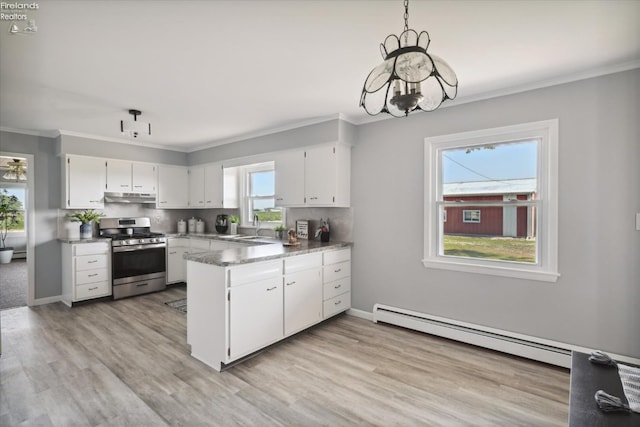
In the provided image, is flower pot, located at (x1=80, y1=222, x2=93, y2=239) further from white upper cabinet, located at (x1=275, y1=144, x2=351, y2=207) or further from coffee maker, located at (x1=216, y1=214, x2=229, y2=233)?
white upper cabinet, located at (x1=275, y1=144, x2=351, y2=207)

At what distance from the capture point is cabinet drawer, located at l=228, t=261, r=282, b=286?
2.61m

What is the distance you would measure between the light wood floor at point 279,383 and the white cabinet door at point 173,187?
253cm

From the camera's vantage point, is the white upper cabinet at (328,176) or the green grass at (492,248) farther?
the white upper cabinet at (328,176)

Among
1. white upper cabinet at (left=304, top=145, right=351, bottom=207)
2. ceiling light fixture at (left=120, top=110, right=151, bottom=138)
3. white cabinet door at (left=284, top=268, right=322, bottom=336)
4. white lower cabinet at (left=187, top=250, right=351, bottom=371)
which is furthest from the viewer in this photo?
white upper cabinet at (left=304, top=145, right=351, bottom=207)

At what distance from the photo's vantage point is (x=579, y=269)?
2.61 metres

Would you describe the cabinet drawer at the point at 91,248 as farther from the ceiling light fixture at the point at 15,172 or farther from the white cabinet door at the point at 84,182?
the ceiling light fixture at the point at 15,172

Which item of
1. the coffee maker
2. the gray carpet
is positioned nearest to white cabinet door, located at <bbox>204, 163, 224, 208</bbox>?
the coffee maker

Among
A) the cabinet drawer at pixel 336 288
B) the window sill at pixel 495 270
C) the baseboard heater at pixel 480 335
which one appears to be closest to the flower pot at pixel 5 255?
the cabinet drawer at pixel 336 288

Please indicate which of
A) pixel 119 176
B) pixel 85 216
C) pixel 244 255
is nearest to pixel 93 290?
pixel 85 216

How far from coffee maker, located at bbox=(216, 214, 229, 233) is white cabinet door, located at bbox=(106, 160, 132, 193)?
1424 millimetres

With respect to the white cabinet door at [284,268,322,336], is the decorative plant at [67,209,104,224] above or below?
above

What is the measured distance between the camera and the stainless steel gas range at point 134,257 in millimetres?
4586

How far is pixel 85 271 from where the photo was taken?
436cm

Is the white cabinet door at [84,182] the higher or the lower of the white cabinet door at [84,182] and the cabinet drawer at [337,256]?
the higher
